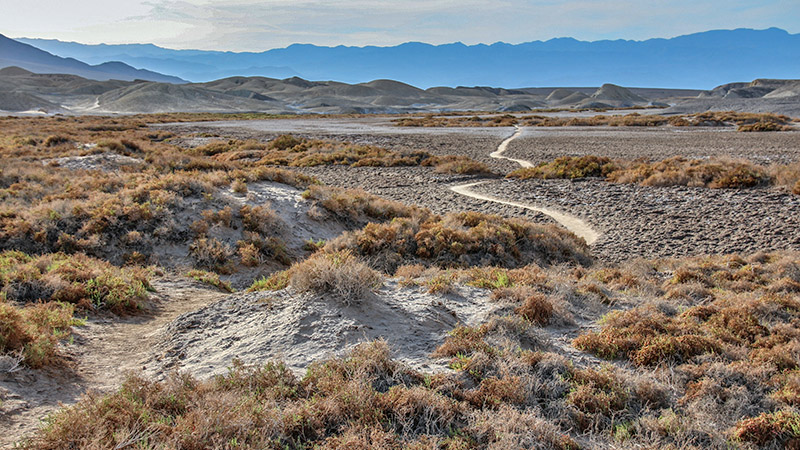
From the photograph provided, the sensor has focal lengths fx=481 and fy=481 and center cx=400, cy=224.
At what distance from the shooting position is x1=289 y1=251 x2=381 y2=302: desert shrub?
5898 millimetres

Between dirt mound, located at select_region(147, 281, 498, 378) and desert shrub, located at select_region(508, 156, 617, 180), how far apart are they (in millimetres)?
16044

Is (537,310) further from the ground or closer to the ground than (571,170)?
closer to the ground

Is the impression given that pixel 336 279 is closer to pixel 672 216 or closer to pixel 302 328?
pixel 302 328

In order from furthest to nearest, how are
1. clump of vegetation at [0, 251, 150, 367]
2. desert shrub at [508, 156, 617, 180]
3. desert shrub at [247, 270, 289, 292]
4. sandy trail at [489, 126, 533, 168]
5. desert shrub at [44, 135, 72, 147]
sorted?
sandy trail at [489, 126, 533, 168]
desert shrub at [44, 135, 72, 147]
desert shrub at [508, 156, 617, 180]
desert shrub at [247, 270, 289, 292]
clump of vegetation at [0, 251, 150, 367]

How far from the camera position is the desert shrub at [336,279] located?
5898 mm

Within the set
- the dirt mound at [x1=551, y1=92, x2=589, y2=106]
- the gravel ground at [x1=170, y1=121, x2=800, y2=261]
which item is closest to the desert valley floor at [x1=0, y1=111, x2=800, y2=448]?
the gravel ground at [x1=170, y1=121, x2=800, y2=261]

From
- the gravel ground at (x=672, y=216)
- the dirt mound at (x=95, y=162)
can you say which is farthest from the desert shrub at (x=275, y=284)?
the dirt mound at (x=95, y=162)

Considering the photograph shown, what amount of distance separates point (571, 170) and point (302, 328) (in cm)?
1853

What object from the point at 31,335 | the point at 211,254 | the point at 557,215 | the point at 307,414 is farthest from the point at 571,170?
the point at 31,335

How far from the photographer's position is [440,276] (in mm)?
7316

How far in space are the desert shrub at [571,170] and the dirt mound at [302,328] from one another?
52.6 feet

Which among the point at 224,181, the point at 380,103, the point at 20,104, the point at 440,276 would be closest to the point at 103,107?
the point at 20,104

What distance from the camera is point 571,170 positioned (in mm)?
21359

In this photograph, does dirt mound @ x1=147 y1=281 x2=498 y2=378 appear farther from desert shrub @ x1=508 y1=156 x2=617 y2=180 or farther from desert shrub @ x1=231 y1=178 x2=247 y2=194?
desert shrub @ x1=508 y1=156 x2=617 y2=180
